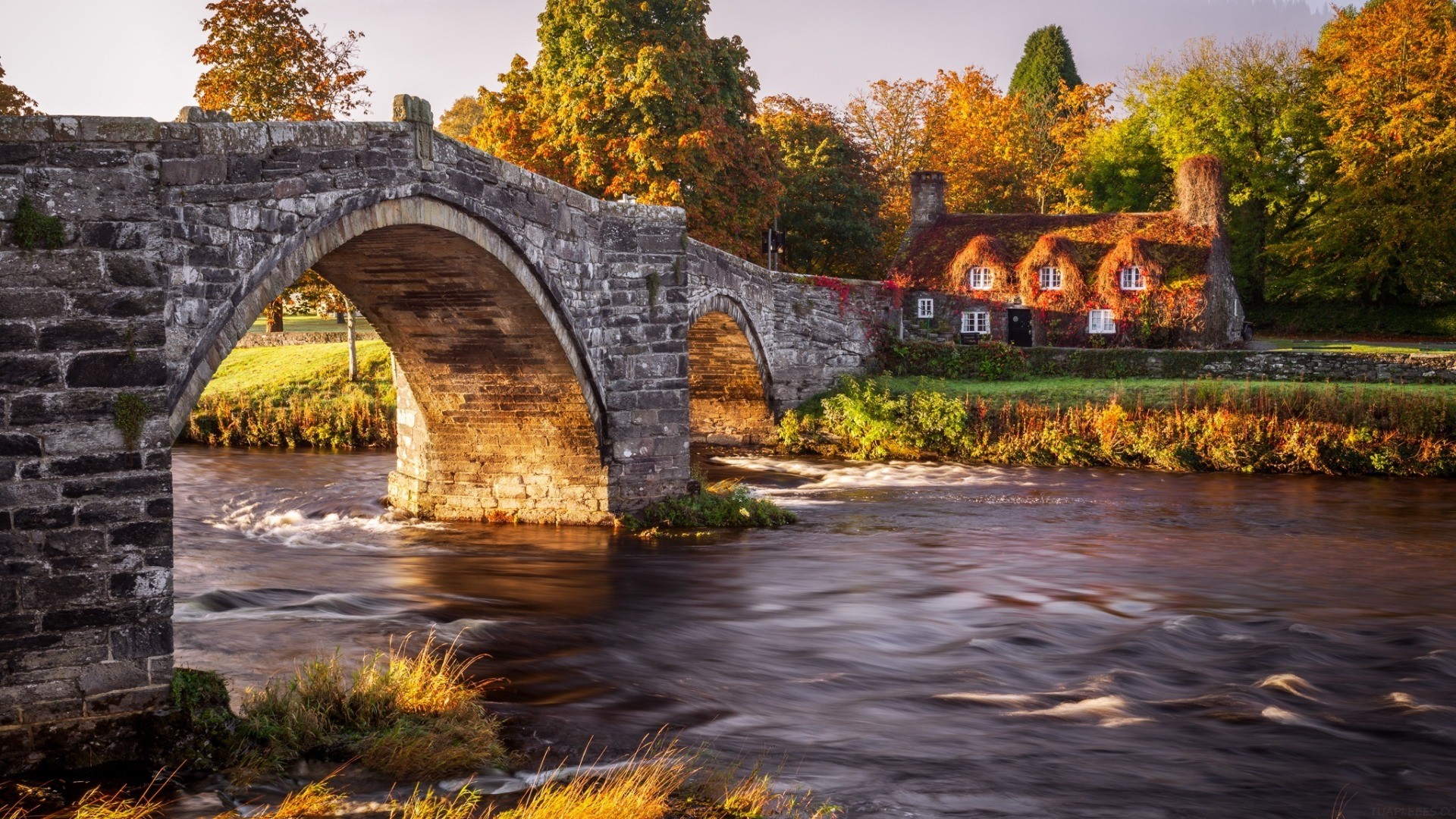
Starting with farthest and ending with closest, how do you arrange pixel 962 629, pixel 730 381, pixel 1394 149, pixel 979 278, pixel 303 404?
pixel 1394 149
pixel 979 278
pixel 303 404
pixel 730 381
pixel 962 629

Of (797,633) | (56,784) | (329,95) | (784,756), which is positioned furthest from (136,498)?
(329,95)

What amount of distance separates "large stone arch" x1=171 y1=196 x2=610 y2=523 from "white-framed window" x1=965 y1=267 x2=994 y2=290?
64.3 ft

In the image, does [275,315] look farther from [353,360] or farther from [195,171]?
[195,171]

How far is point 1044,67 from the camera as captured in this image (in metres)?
51.1

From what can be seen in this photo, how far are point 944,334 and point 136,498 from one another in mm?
26776

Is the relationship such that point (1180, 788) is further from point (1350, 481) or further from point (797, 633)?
point (1350, 481)

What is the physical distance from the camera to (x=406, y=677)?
8.27 metres

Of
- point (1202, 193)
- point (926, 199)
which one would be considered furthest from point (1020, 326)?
point (1202, 193)

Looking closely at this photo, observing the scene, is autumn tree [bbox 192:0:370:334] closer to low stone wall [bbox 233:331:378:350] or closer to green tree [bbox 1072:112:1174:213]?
low stone wall [bbox 233:331:378:350]

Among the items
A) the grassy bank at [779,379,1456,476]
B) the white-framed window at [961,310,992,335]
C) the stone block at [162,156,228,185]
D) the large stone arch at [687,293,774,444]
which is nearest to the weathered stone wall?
the large stone arch at [687,293,774,444]

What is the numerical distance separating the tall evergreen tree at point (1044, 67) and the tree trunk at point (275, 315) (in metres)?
30.2

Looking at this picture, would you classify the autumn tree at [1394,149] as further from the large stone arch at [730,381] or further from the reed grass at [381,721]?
the reed grass at [381,721]

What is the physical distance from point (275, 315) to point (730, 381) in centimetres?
1201

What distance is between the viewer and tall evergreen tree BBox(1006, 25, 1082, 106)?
50.3 m
